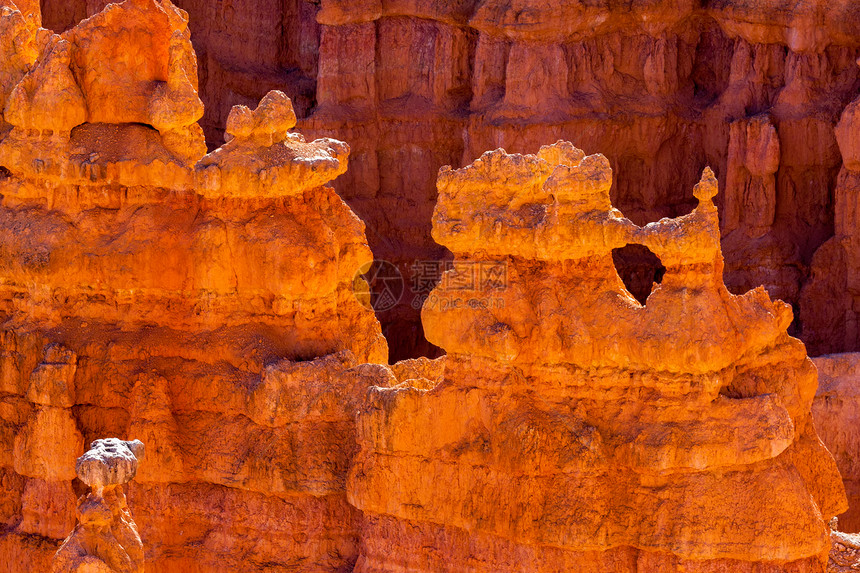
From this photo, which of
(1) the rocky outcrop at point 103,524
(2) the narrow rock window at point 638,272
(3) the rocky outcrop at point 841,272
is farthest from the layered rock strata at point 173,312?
(2) the narrow rock window at point 638,272

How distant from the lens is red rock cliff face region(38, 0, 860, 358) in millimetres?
26219

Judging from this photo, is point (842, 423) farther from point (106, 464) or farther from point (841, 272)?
point (106, 464)

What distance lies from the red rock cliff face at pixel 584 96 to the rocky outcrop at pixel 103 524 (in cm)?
1631

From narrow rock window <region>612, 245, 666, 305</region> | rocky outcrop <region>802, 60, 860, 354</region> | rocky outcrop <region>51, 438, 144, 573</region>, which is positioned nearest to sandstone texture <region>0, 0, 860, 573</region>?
rocky outcrop <region>51, 438, 144, 573</region>

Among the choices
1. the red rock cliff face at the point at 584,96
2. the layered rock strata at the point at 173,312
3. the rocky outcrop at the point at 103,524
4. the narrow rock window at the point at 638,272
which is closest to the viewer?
the rocky outcrop at the point at 103,524

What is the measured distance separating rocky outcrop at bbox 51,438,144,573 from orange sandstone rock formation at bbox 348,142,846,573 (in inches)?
98.6

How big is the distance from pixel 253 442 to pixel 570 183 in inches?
158

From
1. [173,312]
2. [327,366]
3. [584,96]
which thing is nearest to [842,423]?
[327,366]

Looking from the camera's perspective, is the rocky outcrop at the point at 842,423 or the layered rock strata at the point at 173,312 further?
the rocky outcrop at the point at 842,423

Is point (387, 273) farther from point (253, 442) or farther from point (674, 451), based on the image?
point (674, 451)

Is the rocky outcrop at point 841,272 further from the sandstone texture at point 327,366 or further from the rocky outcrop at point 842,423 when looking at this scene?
the sandstone texture at point 327,366

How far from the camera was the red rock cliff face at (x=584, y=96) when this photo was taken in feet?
86.0

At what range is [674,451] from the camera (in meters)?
11.9

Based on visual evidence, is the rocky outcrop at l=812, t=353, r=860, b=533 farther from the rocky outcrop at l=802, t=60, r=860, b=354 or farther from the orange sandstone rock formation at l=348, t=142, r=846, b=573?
the orange sandstone rock formation at l=348, t=142, r=846, b=573
